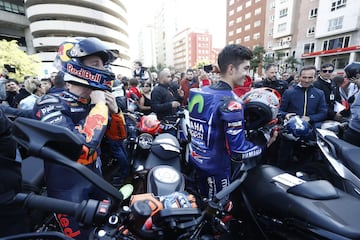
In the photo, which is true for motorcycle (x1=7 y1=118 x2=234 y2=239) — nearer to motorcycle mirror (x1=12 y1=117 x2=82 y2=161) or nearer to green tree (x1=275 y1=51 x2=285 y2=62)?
motorcycle mirror (x1=12 y1=117 x2=82 y2=161)

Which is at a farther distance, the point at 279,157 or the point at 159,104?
the point at 159,104

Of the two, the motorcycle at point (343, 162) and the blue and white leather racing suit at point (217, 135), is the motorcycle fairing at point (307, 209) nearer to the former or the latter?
the blue and white leather racing suit at point (217, 135)

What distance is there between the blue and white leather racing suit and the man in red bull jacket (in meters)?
0.90

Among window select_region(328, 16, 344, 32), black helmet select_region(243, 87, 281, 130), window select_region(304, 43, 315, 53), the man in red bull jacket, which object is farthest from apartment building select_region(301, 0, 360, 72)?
the man in red bull jacket

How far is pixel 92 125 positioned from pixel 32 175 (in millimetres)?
932

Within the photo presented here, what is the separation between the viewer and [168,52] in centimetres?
12006

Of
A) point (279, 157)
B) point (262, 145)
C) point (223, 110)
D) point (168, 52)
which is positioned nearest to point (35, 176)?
point (223, 110)

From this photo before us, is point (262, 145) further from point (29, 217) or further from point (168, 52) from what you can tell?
point (168, 52)

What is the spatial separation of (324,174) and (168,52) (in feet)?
410

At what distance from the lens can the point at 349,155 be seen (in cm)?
220

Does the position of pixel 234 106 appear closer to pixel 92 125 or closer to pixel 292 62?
pixel 92 125

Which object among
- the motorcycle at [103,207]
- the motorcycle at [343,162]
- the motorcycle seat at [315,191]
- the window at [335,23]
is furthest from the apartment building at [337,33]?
the motorcycle at [103,207]

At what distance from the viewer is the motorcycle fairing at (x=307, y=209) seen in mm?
1148

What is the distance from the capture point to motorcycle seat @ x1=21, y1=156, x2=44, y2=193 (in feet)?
5.30
